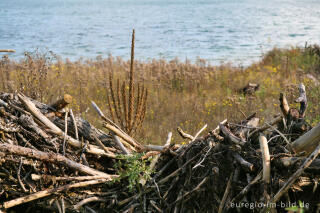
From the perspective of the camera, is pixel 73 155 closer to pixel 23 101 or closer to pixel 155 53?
pixel 23 101

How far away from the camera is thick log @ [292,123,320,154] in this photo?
1.88m

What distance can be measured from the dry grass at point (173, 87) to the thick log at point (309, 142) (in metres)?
2.30

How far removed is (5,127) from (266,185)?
1893 mm

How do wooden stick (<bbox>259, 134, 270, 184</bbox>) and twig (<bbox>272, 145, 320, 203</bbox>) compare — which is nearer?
twig (<bbox>272, 145, 320, 203</bbox>)

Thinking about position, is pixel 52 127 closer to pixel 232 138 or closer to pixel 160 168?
pixel 160 168

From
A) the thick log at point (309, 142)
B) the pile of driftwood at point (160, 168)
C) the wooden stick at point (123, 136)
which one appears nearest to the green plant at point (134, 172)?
the pile of driftwood at point (160, 168)

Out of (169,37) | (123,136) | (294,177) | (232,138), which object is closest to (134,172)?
(123,136)

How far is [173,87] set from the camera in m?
8.73

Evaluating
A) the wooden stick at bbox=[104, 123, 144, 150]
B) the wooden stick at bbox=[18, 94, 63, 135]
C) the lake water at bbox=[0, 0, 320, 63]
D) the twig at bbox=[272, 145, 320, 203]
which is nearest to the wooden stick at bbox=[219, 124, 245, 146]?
the twig at bbox=[272, 145, 320, 203]

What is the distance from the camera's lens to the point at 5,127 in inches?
88.9

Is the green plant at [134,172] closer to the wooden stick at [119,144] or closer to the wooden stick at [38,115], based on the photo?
the wooden stick at [119,144]

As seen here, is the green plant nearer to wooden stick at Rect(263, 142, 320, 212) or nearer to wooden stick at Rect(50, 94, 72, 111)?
wooden stick at Rect(50, 94, 72, 111)

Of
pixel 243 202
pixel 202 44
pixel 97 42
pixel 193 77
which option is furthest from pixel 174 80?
pixel 97 42

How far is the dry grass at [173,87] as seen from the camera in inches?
211
